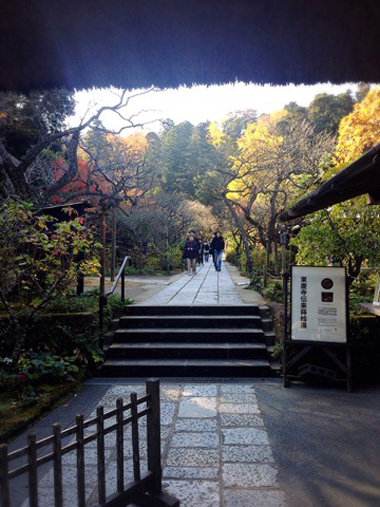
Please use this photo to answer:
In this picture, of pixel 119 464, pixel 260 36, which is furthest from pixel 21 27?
pixel 119 464

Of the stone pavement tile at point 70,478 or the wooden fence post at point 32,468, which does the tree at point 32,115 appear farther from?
the wooden fence post at point 32,468

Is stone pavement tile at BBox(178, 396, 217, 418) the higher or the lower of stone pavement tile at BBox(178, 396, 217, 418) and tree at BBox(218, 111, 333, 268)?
the lower

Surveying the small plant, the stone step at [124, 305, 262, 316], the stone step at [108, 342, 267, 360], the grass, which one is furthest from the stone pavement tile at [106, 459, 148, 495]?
the small plant

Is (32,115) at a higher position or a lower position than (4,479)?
higher

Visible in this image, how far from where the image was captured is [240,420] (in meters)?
3.96

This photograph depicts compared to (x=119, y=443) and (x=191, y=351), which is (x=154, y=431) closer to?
(x=119, y=443)

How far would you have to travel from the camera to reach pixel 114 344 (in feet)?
20.2

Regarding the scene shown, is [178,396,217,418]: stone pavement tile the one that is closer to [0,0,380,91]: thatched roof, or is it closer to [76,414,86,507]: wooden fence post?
[76,414,86,507]: wooden fence post

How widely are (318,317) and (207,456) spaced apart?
2569 millimetres

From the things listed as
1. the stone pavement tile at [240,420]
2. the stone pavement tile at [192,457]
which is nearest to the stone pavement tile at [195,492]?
the stone pavement tile at [192,457]

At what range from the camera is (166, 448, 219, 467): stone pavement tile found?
312 centimetres

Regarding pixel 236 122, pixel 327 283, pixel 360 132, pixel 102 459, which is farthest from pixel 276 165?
pixel 236 122

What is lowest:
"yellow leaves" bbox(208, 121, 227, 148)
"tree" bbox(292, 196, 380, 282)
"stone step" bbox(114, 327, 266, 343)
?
"stone step" bbox(114, 327, 266, 343)

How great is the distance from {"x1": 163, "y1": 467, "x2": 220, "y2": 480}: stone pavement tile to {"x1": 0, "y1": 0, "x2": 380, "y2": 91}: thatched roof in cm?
311
